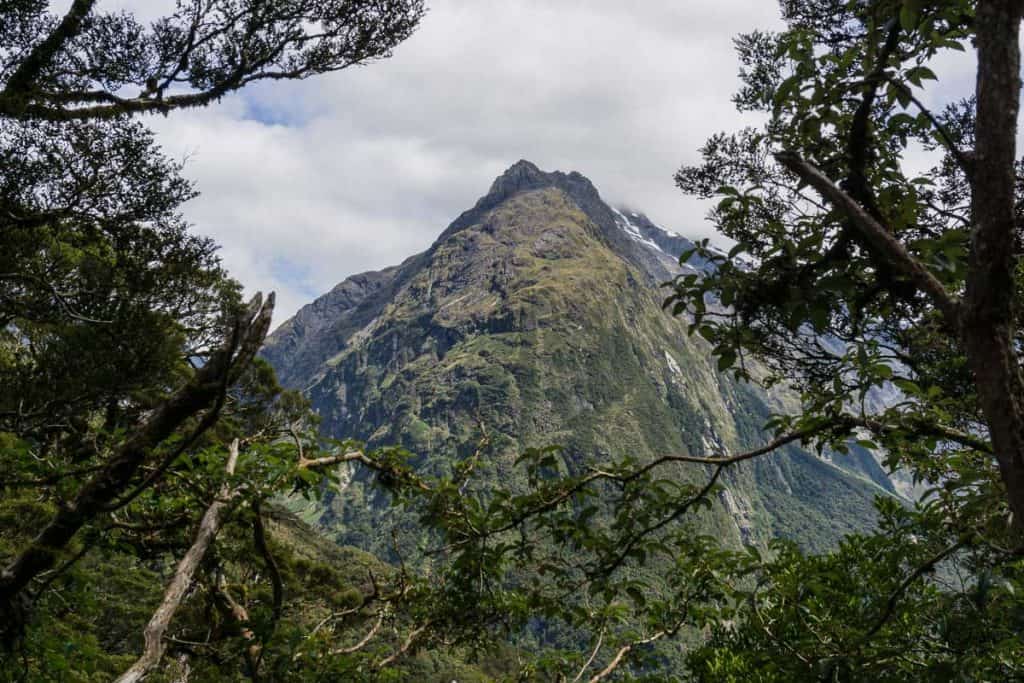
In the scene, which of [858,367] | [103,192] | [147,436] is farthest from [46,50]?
[858,367]

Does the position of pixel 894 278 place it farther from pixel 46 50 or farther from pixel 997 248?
pixel 46 50

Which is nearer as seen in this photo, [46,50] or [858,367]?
[858,367]

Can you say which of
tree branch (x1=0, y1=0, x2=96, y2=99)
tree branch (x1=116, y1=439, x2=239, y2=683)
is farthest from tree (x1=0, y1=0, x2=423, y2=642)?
tree branch (x1=116, y1=439, x2=239, y2=683)

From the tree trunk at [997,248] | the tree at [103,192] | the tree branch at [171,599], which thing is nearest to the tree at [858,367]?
the tree trunk at [997,248]

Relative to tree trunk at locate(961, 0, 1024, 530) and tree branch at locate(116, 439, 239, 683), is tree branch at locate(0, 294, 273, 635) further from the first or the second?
tree trunk at locate(961, 0, 1024, 530)

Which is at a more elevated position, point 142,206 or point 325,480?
point 142,206

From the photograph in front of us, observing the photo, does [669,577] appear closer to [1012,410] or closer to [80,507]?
[1012,410]

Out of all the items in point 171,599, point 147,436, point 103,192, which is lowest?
point 171,599

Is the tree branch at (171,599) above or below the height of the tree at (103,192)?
below

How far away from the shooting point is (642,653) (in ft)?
17.4

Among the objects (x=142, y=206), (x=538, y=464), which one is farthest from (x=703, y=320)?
(x=142, y=206)

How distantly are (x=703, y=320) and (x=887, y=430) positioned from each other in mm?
1071

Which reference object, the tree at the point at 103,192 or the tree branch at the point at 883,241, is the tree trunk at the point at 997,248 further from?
the tree at the point at 103,192

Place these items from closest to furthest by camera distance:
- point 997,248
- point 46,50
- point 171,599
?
point 997,248
point 171,599
point 46,50
